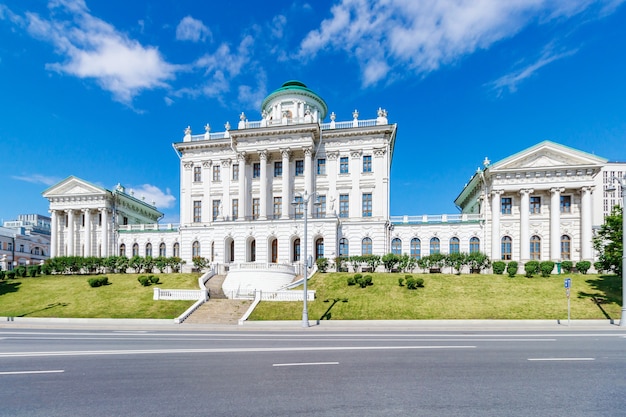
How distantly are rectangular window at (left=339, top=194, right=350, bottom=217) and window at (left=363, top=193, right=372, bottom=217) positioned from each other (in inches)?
80.5

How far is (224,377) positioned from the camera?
924 centimetres

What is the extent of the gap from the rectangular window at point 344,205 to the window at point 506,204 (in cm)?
1926

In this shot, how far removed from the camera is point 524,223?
42.5m

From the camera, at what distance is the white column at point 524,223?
4213 centimetres

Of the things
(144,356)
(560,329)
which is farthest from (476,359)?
(560,329)

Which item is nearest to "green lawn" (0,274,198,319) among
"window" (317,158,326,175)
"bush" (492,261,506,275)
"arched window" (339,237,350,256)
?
"arched window" (339,237,350,256)

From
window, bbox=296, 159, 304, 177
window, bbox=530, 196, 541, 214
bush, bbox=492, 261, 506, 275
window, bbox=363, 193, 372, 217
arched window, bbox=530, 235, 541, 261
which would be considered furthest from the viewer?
window, bbox=296, 159, 304, 177

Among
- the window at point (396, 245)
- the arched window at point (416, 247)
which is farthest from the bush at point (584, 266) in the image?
the window at point (396, 245)

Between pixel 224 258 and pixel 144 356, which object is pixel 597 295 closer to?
pixel 144 356

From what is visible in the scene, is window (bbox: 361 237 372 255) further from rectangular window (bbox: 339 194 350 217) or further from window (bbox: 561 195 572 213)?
window (bbox: 561 195 572 213)

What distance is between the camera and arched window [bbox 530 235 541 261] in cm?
4303

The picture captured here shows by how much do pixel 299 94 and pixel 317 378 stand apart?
48.2 metres

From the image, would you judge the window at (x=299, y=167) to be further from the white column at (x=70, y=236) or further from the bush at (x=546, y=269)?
the white column at (x=70, y=236)

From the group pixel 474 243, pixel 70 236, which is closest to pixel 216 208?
pixel 70 236
